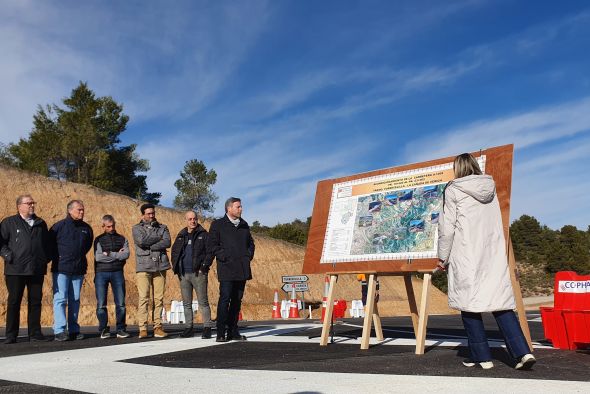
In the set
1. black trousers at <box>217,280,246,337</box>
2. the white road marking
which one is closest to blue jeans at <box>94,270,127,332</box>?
black trousers at <box>217,280,246,337</box>

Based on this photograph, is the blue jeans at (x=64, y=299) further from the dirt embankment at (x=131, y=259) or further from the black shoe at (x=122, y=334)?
the dirt embankment at (x=131, y=259)

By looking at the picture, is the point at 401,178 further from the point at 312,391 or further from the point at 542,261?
the point at 542,261

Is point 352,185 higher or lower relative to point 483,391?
higher

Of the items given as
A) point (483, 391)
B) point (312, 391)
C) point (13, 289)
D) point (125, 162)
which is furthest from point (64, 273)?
point (125, 162)

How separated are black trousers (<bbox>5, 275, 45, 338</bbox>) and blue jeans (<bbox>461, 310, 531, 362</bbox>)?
22.6 ft

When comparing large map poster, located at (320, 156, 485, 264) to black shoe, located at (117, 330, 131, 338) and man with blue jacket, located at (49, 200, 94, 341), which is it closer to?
black shoe, located at (117, 330, 131, 338)

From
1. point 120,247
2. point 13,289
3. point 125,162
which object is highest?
point 125,162

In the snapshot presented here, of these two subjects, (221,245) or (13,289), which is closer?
(221,245)

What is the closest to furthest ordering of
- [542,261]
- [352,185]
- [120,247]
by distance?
[352,185] < [120,247] < [542,261]

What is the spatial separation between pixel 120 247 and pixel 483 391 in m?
7.25

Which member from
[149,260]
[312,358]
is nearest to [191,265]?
[149,260]

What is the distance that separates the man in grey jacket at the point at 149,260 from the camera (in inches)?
364

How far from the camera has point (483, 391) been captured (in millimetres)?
4062

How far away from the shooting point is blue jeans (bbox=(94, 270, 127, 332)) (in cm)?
956
